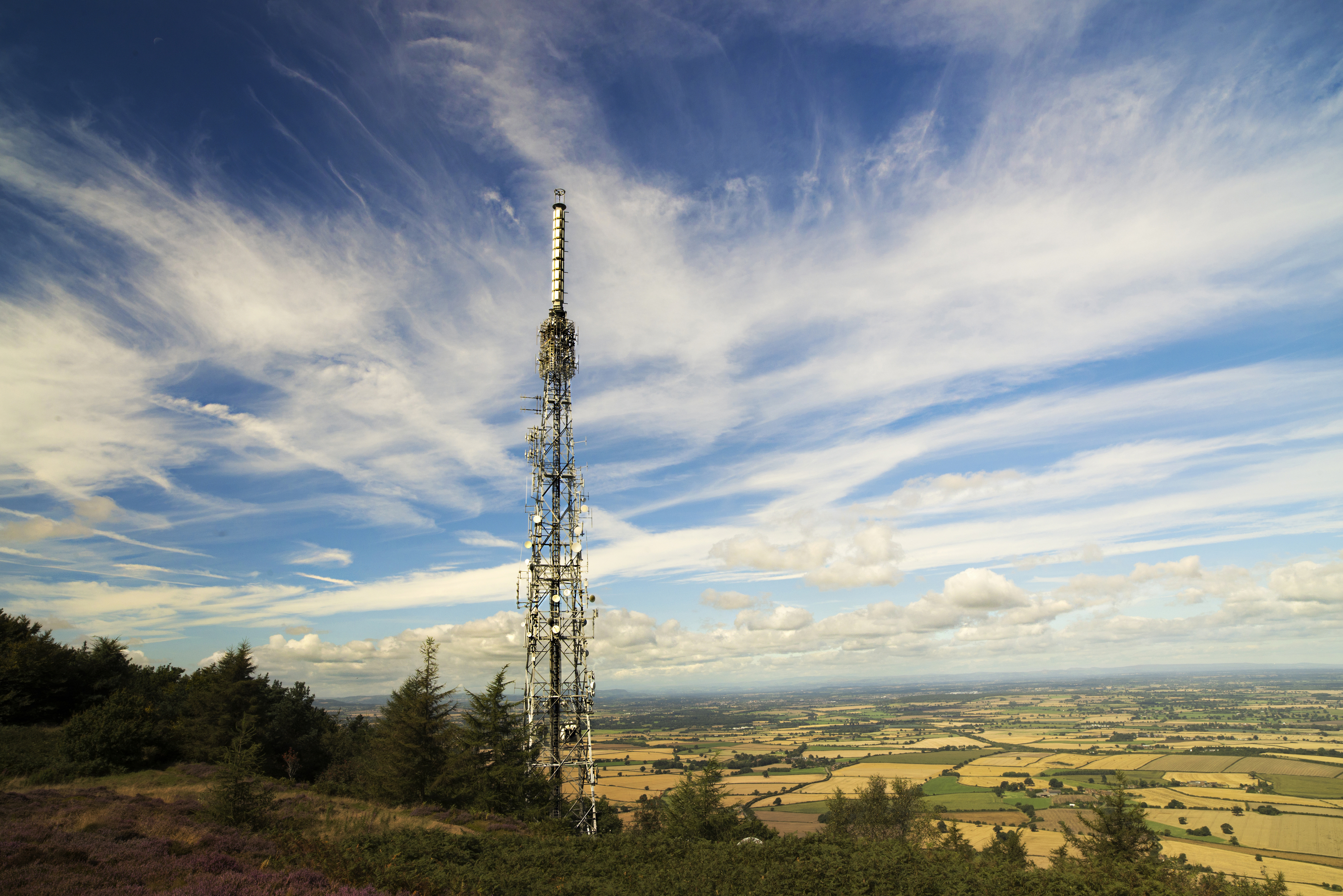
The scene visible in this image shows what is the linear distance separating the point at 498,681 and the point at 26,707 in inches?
1125

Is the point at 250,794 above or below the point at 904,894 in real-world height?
above

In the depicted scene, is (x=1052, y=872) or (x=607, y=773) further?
(x=607, y=773)

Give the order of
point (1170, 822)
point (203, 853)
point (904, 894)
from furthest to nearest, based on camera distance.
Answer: point (1170, 822), point (904, 894), point (203, 853)

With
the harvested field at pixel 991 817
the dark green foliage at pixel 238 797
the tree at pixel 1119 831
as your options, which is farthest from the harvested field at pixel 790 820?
the dark green foliage at pixel 238 797

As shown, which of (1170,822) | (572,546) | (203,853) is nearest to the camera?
(203,853)

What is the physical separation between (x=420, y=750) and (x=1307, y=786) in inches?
4711

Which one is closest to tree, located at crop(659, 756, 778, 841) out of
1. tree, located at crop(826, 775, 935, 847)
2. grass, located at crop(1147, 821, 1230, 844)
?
tree, located at crop(826, 775, 935, 847)

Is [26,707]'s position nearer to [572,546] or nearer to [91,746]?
[91,746]

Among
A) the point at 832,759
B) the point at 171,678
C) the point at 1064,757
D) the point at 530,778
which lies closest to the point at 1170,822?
the point at 1064,757

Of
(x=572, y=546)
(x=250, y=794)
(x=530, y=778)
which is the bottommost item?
(x=530, y=778)

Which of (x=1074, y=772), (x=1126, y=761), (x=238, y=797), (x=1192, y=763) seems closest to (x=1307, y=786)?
(x=1192, y=763)

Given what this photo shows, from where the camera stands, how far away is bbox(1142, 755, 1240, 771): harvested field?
97000 mm

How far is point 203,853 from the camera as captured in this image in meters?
14.3

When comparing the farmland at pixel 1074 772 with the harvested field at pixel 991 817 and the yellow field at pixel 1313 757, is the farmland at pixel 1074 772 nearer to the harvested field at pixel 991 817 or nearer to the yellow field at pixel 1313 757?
the harvested field at pixel 991 817
